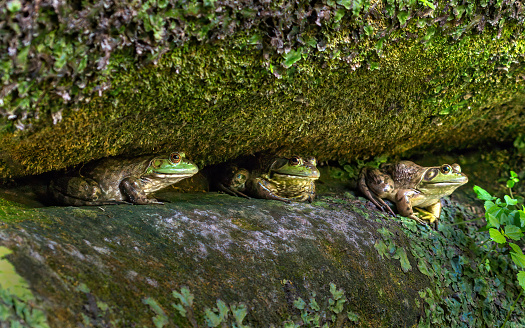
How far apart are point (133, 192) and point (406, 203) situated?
2924mm

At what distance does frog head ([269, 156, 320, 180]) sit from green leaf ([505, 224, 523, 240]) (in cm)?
188

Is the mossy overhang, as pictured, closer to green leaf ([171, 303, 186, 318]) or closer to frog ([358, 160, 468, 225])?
frog ([358, 160, 468, 225])

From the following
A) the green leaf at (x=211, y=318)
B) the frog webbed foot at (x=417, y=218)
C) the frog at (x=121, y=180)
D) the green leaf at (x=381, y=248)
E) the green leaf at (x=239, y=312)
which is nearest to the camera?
the green leaf at (x=211, y=318)

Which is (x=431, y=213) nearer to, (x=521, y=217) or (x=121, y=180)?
(x=521, y=217)

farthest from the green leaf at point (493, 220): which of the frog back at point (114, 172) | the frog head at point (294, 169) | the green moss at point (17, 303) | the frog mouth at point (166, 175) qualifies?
the green moss at point (17, 303)

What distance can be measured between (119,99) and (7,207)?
3.24 ft

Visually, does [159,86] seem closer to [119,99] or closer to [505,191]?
[119,99]

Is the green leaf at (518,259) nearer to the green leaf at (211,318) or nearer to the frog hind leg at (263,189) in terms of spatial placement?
the frog hind leg at (263,189)

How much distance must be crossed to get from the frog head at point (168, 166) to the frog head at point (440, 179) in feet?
8.78

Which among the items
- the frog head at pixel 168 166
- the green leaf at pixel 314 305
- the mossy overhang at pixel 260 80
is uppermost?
the mossy overhang at pixel 260 80

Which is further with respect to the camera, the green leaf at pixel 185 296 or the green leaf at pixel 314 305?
the green leaf at pixel 314 305

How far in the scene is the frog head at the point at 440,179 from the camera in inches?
182

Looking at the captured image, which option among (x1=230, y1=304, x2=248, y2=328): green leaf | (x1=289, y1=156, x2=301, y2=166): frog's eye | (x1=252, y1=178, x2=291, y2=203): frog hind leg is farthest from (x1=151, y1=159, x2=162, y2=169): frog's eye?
(x1=230, y1=304, x2=248, y2=328): green leaf

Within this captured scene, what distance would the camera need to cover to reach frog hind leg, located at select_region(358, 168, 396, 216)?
464 cm
